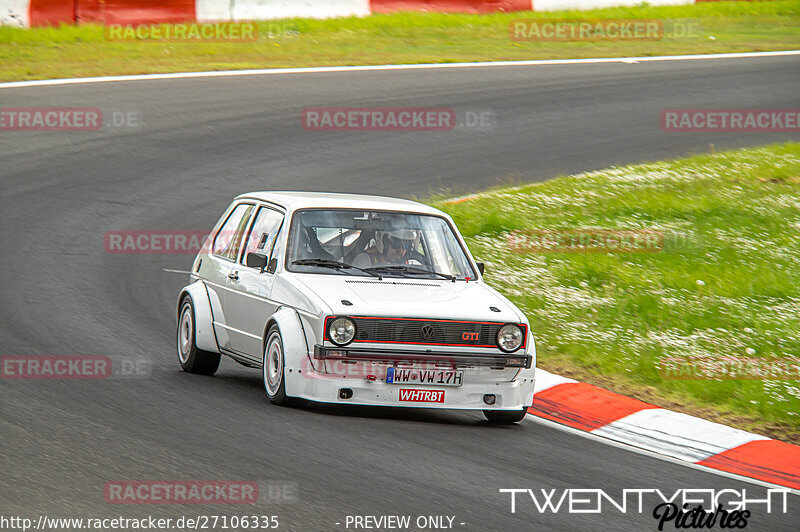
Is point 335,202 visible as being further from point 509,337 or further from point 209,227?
point 209,227

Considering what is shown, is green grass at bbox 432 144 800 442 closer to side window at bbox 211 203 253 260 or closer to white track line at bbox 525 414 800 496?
white track line at bbox 525 414 800 496

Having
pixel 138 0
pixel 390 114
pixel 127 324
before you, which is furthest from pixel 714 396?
pixel 138 0

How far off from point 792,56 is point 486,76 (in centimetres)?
734

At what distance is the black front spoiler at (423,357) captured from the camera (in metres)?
7.68

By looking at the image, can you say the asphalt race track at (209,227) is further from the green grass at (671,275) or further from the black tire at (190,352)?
the green grass at (671,275)

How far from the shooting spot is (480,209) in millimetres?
14578

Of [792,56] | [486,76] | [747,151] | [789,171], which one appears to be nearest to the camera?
[789,171]

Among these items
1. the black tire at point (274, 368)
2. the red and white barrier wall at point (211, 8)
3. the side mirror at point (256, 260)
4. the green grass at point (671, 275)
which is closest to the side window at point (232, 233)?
the side mirror at point (256, 260)

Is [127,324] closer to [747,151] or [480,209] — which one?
[480,209]

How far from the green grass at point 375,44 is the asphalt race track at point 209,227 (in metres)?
1.32

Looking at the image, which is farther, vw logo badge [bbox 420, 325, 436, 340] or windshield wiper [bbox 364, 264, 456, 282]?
windshield wiper [bbox 364, 264, 456, 282]

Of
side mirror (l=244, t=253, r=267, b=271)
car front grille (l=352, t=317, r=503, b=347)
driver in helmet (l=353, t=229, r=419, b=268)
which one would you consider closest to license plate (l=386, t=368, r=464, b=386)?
car front grille (l=352, t=317, r=503, b=347)

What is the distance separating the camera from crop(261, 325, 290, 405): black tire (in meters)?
7.95

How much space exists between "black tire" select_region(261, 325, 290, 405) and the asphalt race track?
0.30ft
